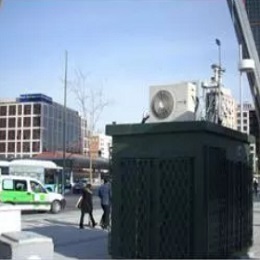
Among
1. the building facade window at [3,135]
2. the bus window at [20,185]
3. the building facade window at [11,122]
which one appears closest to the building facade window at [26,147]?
the building facade window at [11,122]

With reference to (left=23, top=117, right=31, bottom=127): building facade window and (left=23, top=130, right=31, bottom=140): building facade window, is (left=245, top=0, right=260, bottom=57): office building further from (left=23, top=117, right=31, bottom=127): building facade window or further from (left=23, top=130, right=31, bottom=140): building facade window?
(left=23, top=130, right=31, bottom=140): building facade window

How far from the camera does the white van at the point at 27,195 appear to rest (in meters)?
30.2

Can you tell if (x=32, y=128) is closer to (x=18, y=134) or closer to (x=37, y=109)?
(x=37, y=109)

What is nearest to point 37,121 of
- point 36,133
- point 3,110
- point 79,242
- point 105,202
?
point 36,133

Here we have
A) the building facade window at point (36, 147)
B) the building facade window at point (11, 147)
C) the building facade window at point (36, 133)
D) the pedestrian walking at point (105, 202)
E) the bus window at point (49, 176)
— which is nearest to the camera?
the pedestrian walking at point (105, 202)

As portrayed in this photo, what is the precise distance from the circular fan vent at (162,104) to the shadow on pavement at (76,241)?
10.2 ft

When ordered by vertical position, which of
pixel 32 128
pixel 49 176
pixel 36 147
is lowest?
pixel 49 176

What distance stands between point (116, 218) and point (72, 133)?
92.2m

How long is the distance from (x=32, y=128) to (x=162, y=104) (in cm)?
10361

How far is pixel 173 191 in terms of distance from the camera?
1137cm

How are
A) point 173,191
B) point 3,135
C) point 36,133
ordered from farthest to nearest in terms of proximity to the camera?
point 3,135, point 36,133, point 173,191

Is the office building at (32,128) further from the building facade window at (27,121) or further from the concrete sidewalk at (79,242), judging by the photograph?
the concrete sidewalk at (79,242)

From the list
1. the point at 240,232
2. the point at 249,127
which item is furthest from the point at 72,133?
the point at 240,232

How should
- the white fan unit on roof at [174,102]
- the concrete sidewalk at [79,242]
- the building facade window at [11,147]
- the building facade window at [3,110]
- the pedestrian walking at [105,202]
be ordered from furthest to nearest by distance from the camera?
the building facade window at [11,147] → the building facade window at [3,110] → the pedestrian walking at [105,202] → the concrete sidewalk at [79,242] → the white fan unit on roof at [174,102]
